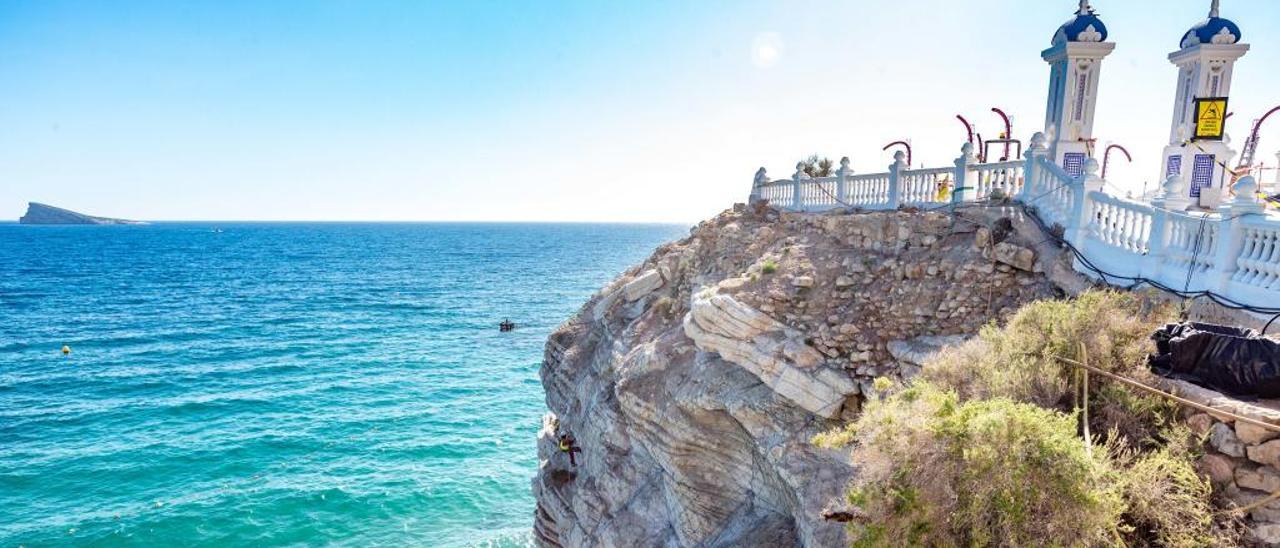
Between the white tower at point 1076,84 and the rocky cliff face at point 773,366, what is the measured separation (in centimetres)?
278

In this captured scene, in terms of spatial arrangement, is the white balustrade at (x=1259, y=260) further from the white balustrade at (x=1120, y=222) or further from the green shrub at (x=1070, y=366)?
the white balustrade at (x=1120, y=222)

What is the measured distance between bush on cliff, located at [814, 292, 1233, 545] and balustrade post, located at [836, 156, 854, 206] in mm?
9936

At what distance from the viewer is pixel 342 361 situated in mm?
33375

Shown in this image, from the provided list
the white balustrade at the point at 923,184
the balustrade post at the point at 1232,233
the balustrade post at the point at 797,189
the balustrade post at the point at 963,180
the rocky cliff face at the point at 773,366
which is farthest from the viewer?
the balustrade post at the point at 797,189

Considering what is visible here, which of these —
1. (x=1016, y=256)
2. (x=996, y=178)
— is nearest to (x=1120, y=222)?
(x=1016, y=256)

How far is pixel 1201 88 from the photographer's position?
39.7 feet

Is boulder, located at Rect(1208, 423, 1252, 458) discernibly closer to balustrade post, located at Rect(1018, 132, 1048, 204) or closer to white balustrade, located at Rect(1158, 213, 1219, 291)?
white balustrade, located at Rect(1158, 213, 1219, 291)

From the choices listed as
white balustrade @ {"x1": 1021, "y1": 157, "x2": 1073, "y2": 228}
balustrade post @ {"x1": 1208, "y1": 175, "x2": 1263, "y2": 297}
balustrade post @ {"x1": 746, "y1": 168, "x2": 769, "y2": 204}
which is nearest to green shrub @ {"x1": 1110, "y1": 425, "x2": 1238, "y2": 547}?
balustrade post @ {"x1": 1208, "y1": 175, "x2": 1263, "y2": 297}

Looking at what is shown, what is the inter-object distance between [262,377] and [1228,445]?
116ft

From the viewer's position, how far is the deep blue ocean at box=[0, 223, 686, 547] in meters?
19.0

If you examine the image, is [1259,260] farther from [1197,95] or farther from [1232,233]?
[1197,95]

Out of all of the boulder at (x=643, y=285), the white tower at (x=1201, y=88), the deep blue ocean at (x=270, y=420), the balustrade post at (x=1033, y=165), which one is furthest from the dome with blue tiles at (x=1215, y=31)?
the deep blue ocean at (x=270, y=420)

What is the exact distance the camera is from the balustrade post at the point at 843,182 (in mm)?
15547

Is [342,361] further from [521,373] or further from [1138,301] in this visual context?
[1138,301]
